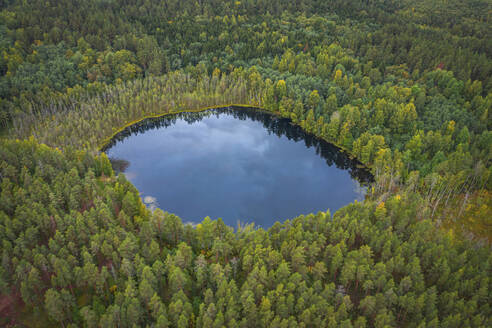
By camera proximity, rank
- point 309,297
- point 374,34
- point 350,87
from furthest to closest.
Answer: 1. point 374,34
2. point 350,87
3. point 309,297

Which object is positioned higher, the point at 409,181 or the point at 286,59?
the point at 286,59

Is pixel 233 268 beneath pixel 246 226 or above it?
beneath

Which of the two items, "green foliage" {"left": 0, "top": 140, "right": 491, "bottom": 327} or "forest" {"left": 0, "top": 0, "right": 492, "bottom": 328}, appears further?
"forest" {"left": 0, "top": 0, "right": 492, "bottom": 328}

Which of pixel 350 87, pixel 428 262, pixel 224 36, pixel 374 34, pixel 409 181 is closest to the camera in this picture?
pixel 428 262

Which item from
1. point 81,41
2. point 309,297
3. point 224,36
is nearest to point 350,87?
point 224,36

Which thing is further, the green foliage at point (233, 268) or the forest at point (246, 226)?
the forest at point (246, 226)

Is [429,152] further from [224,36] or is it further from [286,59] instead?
[224,36]

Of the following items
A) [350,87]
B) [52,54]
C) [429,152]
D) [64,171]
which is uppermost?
[52,54]

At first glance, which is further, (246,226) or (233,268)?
(246,226)
